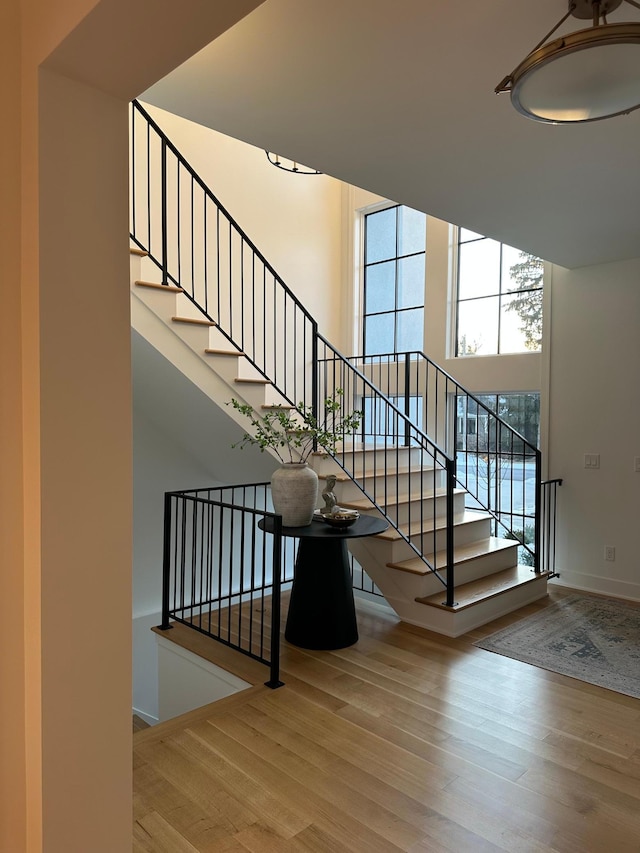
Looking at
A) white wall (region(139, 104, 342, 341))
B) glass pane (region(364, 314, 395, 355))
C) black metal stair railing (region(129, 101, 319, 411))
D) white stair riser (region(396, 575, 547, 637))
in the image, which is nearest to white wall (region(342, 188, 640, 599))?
white stair riser (region(396, 575, 547, 637))

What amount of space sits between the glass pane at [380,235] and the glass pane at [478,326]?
4.34 feet

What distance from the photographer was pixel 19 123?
1.43 metres

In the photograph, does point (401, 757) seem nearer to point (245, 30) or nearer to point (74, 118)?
point (74, 118)

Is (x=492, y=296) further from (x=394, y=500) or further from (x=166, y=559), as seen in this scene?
(x=166, y=559)

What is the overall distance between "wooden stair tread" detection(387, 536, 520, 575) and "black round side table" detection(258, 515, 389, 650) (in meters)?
0.49

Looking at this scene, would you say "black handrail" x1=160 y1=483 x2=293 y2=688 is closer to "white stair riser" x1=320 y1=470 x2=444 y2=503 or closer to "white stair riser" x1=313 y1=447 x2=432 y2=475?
"white stair riser" x1=313 y1=447 x2=432 y2=475

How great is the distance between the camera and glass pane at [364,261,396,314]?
6891 mm

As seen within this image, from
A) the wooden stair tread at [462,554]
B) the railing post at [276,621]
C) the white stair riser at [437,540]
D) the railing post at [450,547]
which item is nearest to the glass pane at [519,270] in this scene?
the white stair riser at [437,540]

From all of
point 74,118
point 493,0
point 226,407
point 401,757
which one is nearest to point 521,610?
point 401,757

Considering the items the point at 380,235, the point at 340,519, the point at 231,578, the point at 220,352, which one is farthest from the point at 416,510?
the point at 380,235

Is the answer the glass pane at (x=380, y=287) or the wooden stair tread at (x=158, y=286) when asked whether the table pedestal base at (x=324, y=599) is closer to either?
the wooden stair tread at (x=158, y=286)

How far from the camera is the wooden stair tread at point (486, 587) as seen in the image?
154 inches

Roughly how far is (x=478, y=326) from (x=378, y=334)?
1.45 m

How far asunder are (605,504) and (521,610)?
120cm
